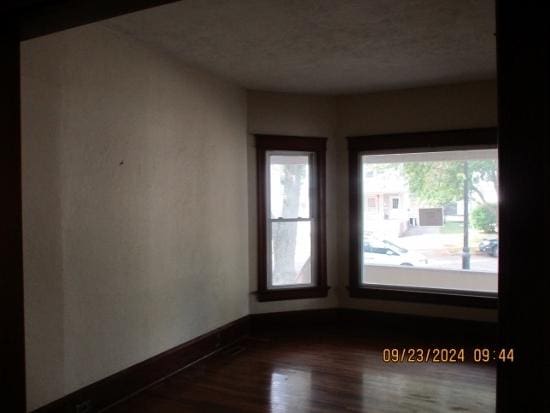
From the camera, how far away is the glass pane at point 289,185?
4766 mm

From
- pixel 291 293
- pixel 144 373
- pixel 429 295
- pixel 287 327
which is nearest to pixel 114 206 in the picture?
pixel 144 373

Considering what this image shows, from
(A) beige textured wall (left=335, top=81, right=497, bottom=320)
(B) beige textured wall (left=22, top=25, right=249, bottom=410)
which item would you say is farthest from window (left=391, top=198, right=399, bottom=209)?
(B) beige textured wall (left=22, top=25, right=249, bottom=410)

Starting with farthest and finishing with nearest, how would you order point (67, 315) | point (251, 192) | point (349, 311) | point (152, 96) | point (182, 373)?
1. point (349, 311)
2. point (251, 192)
3. point (182, 373)
4. point (152, 96)
5. point (67, 315)

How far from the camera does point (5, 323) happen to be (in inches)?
65.6

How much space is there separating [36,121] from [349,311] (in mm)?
3805

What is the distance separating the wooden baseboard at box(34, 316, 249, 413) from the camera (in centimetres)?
263

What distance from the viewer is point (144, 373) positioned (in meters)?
3.19

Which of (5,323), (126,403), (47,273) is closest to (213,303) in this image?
(126,403)

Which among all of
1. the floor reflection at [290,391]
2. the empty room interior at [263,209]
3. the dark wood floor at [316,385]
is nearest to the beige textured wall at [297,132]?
the empty room interior at [263,209]

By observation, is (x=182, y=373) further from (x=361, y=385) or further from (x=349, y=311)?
(x=349, y=311)

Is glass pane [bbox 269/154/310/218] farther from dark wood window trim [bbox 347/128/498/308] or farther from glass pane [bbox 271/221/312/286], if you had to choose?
dark wood window trim [bbox 347/128/498/308]

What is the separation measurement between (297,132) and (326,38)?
5.44ft

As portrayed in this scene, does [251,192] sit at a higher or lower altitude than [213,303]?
higher
